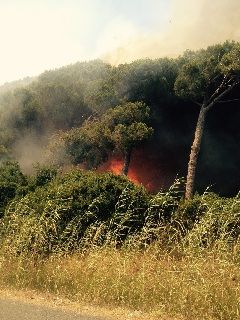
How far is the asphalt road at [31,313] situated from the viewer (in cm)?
648

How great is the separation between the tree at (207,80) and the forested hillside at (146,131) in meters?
1.23

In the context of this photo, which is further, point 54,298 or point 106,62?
point 106,62

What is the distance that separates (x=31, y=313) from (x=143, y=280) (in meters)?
1.83

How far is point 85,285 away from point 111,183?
6.24m

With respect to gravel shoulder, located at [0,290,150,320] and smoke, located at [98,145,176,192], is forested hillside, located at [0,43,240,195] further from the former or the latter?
gravel shoulder, located at [0,290,150,320]

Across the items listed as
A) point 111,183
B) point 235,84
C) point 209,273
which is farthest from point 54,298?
point 235,84

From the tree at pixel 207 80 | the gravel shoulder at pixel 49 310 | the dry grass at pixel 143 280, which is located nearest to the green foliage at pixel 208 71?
the tree at pixel 207 80

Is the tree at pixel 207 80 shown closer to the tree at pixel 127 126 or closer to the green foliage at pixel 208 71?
the green foliage at pixel 208 71

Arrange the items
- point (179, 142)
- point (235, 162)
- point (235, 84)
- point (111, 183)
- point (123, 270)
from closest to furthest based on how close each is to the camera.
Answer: point (123, 270) → point (111, 183) → point (235, 84) → point (235, 162) → point (179, 142)

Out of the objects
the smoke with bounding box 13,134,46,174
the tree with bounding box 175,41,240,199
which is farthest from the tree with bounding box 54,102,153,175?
the smoke with bounding box 13,134,46,174

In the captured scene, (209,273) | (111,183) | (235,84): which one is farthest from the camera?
(235,84)

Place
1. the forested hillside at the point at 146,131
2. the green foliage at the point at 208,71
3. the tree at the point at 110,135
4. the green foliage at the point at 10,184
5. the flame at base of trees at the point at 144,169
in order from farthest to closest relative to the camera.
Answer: the flame at base of trees at the point at 144,169
the forested hillside at the point at 146,131
the tree at the point at 110,135
the green foliage at the point at 208,71
the green foliage at the point at 10,184

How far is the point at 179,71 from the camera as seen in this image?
2647cm

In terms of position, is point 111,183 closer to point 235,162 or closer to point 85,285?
point 85,285
